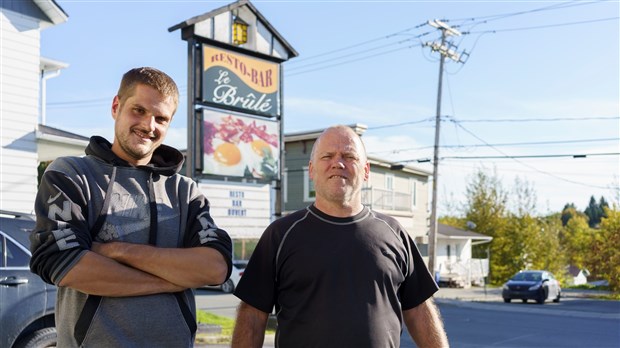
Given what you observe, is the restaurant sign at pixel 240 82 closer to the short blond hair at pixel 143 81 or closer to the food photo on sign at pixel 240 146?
the food photo on sign at pixel 240 146

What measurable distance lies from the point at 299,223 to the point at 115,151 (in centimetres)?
106

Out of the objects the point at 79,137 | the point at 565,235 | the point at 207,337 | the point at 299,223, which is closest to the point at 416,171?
the point at 565,235

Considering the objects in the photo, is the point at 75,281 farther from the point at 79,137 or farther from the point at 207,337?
the point at 79,137

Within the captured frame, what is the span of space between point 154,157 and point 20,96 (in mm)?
12736

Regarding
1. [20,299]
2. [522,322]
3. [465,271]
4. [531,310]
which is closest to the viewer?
[20,299]

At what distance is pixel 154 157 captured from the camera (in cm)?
283

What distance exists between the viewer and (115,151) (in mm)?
2713

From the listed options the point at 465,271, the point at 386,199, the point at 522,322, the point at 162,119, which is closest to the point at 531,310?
the point at 522,322

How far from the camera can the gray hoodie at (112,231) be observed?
2.42 meters

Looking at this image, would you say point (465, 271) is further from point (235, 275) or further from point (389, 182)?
point (235, 275)

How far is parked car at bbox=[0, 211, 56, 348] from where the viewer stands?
6.01 m

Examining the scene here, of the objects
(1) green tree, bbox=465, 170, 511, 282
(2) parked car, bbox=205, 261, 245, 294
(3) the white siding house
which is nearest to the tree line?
(1) green tree, bbox=465, 170, 511, 282

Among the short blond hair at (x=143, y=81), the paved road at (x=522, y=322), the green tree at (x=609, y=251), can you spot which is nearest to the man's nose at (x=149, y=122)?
the short blond hair at (x=143, y=81)

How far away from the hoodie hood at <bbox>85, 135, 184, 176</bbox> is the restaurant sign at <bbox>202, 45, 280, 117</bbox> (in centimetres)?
982
